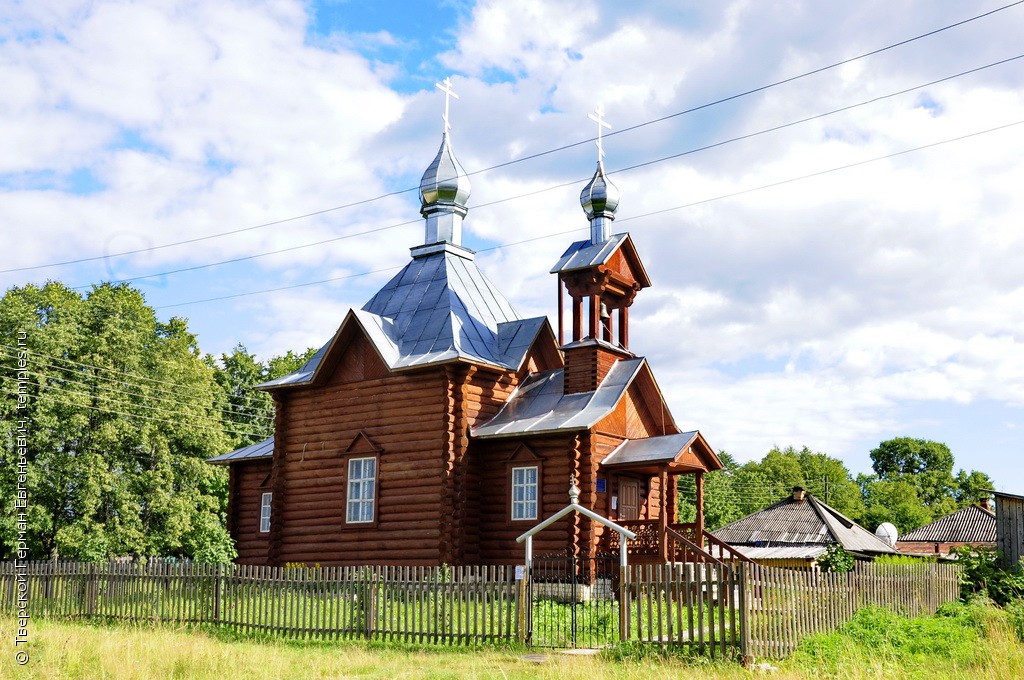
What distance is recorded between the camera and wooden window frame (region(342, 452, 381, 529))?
23.0 m

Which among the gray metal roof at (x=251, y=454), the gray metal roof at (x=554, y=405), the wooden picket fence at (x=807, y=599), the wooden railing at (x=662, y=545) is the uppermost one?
the gray metal roof at (x=554, y=405)

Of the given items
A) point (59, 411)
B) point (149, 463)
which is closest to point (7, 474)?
point (59, 411)

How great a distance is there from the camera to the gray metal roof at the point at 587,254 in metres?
23.0

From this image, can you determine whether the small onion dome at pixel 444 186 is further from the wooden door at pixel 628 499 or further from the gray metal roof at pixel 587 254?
the wooden door at pixel 628 499

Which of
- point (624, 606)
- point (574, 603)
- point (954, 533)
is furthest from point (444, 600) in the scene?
point (954, 533)

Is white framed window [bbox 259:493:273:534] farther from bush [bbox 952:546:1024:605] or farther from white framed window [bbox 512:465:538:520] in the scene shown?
bush [bbox 952:546:1024:605]

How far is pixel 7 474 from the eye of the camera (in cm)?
3303

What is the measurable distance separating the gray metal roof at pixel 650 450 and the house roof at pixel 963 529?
30718mm

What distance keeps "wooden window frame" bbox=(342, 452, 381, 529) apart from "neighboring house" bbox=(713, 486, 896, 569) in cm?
1758

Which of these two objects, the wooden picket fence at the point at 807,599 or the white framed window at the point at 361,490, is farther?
the white framed window at the point at 361,490

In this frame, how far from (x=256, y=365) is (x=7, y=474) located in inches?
801

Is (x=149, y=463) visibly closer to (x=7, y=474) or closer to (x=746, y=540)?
(x=7, y=474)

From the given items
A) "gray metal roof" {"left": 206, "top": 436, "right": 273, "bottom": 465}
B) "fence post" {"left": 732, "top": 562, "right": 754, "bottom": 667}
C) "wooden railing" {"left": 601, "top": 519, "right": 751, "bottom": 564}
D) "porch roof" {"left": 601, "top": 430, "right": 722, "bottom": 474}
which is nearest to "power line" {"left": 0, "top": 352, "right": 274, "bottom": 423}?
"gray metal roof" {"left": 206, "top": 436, "right": 273, "bottom": 465}

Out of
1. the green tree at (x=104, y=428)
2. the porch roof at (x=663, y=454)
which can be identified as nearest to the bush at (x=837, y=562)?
the porch roof at (x=663, y=454)
